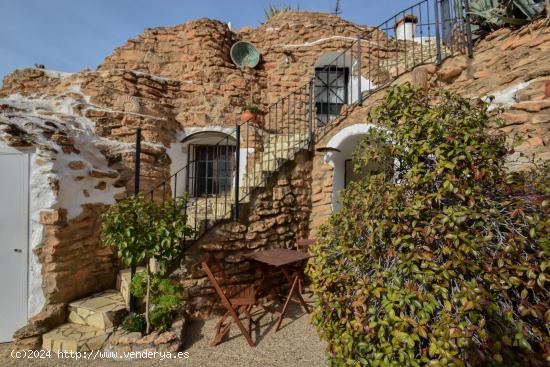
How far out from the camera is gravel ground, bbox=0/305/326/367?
2.94 m

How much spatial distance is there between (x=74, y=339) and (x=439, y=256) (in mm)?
3858

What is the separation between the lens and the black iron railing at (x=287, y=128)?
401cm

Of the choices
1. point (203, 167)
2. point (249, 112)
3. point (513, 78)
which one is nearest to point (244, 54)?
point (249, 112)

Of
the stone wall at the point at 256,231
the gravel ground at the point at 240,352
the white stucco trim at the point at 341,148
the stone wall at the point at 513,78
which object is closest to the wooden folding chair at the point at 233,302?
the gravel ground at the point at 240,352

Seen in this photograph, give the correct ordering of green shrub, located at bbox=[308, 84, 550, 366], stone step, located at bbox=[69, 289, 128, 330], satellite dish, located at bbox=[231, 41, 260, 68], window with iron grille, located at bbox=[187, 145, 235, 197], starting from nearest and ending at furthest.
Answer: green shrub, located at bbox=[308, 84, 550, 366] → stone step, located at bbox=[69, 289, 128, 330] → window with iron grille, located at bbox=[187, 145, 235, 197] → satellite dish, located at bbox=[231, 41, 260, 68]

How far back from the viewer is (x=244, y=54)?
7.59 metres

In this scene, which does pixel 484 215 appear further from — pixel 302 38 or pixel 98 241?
pixel 302 38

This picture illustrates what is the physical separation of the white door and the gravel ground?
0.33 meters

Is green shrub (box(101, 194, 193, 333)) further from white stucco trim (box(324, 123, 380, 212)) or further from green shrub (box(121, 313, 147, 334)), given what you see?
white stucco trim (box(324, 123, 380, 212))

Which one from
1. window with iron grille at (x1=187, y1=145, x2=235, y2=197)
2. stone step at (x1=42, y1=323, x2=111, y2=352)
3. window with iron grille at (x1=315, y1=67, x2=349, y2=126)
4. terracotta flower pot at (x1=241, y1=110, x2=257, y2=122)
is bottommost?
stone step at (x1=42, y1=323, x2=111, y2=352)

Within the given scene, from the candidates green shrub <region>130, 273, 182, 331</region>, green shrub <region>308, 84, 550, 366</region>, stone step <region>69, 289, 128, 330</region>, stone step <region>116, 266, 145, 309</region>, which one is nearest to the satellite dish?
stone step <region>116, 266, 145, 309</region>

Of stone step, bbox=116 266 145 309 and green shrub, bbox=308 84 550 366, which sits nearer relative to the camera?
green shrub, bbox=308 84 550 366

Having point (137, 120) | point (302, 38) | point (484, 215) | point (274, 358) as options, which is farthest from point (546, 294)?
point (302, 38)

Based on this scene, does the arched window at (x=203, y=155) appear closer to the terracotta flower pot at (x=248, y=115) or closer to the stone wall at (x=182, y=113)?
the stone wall at (x=182, y=113)
